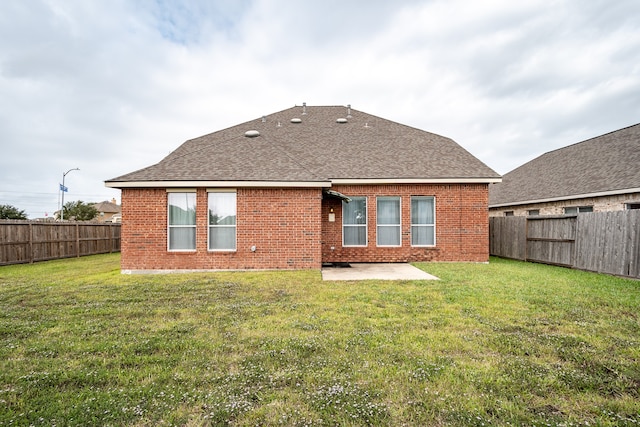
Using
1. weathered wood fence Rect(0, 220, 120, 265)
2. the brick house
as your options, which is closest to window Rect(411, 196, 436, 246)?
the brick house

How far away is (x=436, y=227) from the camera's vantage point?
12.1m

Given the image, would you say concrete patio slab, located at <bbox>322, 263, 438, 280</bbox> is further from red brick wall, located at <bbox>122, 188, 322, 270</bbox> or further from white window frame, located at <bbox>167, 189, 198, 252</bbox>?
white window frame, located at <bbox>167, 189, 198, 252</bbox>

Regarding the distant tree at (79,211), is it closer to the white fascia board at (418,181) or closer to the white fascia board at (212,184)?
the white fascia board at (212,184)

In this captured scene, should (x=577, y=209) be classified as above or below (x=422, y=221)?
above

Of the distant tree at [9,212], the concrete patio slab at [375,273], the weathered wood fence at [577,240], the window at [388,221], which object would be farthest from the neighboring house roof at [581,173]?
the distant tree at [9,212]

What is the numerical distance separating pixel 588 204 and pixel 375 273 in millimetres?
10441

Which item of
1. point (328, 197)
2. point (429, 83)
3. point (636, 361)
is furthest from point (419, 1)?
point (636, 361)

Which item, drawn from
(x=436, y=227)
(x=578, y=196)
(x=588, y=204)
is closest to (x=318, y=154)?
(x=436, y=227)

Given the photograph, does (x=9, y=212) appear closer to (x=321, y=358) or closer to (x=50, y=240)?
(x=50, y=240)

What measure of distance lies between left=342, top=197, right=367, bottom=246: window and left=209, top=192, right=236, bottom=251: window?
4293 mm

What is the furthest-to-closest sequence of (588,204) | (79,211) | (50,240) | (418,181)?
(79,211)
(50,240)
(588,204)
(418,181)

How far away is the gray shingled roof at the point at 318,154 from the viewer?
10.2 m

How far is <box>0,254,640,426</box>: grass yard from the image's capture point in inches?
103

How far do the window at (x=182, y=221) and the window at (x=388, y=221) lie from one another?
6743 millimetres
